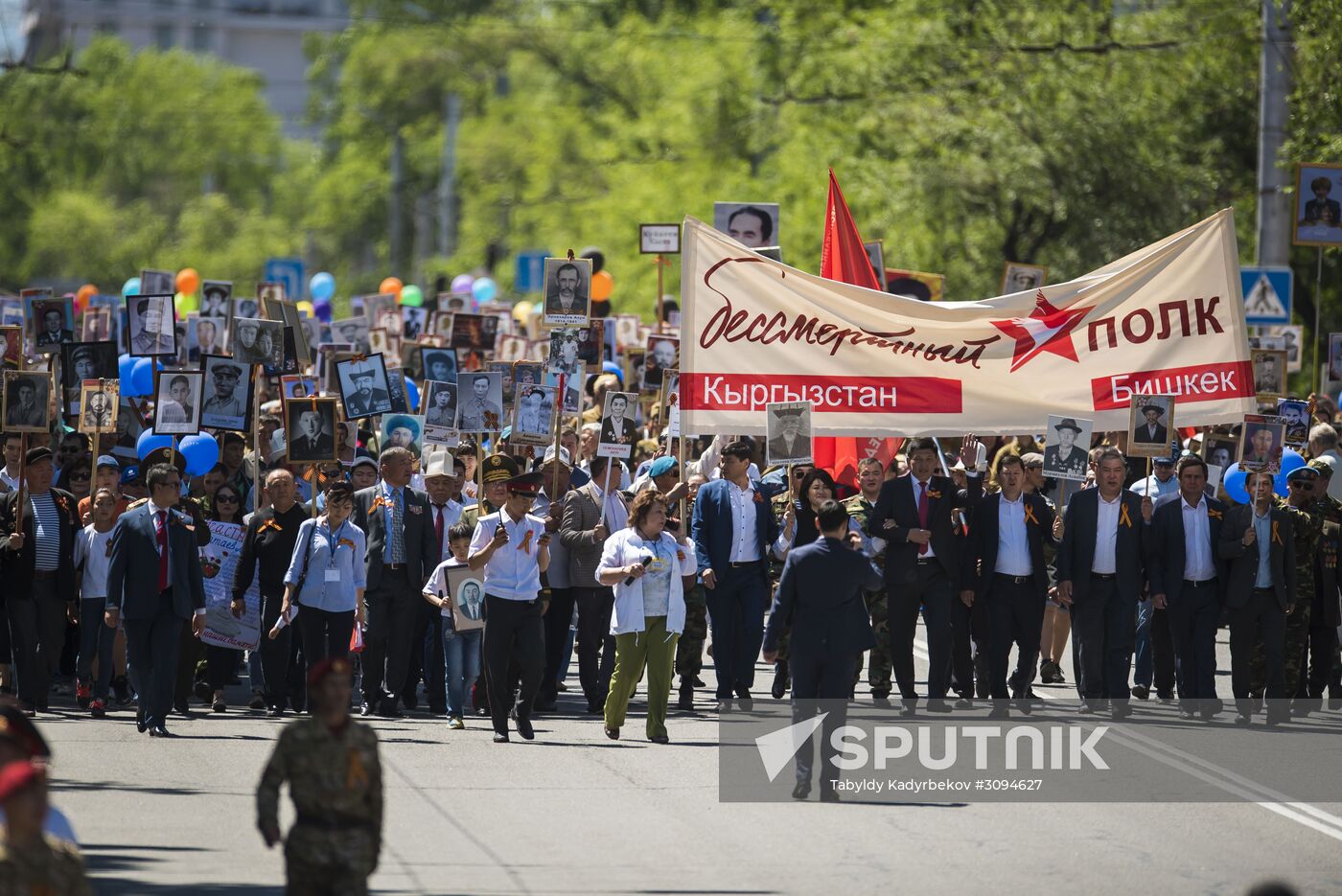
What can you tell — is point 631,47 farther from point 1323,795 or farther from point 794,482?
point 1323,795

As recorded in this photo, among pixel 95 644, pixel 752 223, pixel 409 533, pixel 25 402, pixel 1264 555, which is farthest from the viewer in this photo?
pixel 752 223

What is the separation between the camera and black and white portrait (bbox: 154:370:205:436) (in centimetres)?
1639

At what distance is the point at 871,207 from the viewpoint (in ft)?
119

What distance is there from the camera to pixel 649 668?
538 inches

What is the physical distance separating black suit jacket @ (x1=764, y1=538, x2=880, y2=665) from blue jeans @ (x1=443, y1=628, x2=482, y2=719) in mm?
3158

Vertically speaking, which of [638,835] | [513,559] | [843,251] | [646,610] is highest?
[843,251]

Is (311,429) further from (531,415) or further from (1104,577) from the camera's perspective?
(1104,577)

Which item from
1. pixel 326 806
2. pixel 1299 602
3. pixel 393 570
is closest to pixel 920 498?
pixel 1299 602

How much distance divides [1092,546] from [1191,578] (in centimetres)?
77

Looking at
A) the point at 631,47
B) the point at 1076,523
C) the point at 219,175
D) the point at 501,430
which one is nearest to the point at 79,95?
the point at 219,175

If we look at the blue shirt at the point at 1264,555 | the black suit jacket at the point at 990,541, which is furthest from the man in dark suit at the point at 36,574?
the blue shirt at the point at 1264,555

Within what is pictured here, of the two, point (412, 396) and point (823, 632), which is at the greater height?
point (412, 396)

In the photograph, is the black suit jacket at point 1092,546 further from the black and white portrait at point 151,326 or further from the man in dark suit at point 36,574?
the black and white portrait at point 151,326

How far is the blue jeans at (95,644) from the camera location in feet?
48.1
